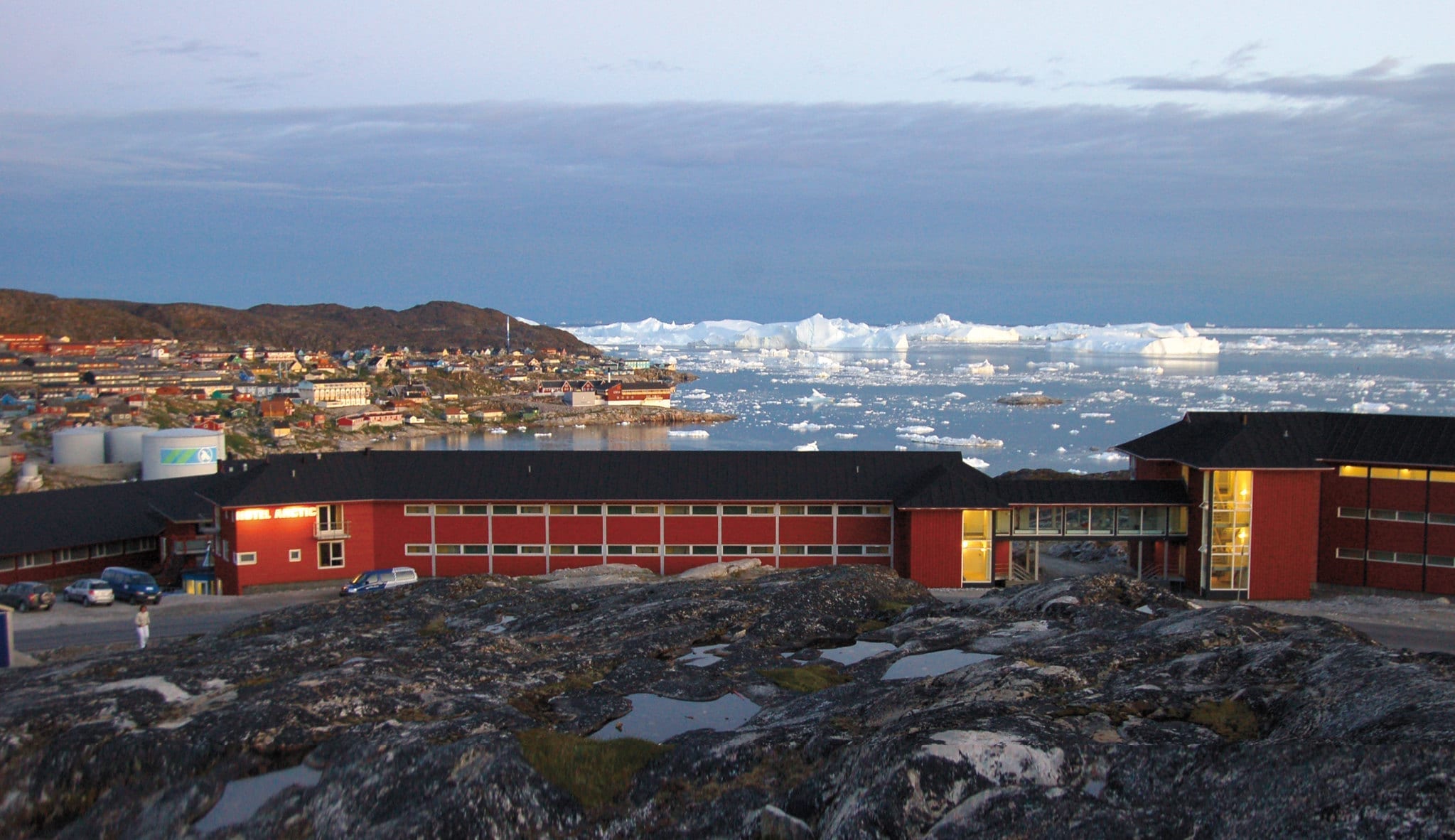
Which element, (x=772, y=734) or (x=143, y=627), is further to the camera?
(x=143, y=627)

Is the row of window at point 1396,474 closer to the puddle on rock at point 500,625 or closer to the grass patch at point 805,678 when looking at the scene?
the grass patch at point 805,678

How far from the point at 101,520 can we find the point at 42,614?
8595mm

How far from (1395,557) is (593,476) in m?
18.6

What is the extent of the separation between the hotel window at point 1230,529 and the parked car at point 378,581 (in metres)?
17.7

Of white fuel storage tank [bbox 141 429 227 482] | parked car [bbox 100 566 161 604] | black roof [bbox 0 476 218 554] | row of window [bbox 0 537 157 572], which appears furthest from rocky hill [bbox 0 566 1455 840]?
white fuel storage tank [bbox 141 429 227 482]

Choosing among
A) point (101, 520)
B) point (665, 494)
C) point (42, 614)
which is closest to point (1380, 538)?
point (665, 494)

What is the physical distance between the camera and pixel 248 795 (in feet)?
26.7

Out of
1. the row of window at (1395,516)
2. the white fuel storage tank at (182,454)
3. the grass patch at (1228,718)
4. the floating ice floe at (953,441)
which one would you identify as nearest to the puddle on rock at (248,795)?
the grass patch at (1228,718)

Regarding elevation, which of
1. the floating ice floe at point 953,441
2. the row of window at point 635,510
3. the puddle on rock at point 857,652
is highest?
the puddle on rock at point 857,652

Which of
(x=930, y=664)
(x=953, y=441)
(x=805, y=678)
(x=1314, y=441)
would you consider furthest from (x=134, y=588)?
(x=953, y=441)

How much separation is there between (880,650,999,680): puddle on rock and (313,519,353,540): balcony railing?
659 inches

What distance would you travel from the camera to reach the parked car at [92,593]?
22172 mm

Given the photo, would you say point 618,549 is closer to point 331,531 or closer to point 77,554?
point 331,531

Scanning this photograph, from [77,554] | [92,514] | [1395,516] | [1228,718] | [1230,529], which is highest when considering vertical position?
[1228,718]
